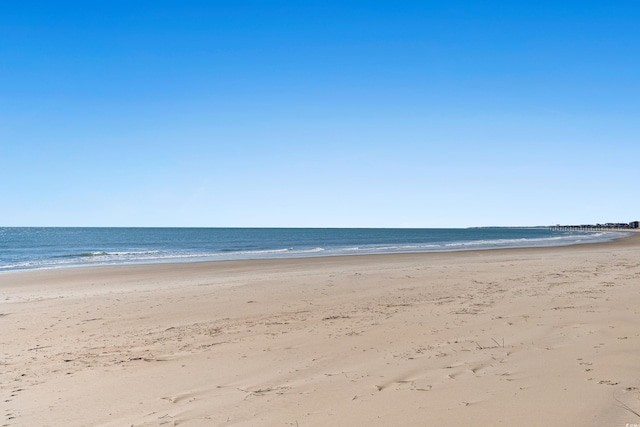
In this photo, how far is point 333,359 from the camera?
7.04 m

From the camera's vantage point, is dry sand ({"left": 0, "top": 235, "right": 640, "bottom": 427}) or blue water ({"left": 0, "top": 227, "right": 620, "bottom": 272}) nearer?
dry sand ({"left": 0, "top": 235, "right": 640, "bottom": 427})

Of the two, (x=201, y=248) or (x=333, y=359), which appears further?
(x=201, y=248)

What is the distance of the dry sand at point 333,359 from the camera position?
194 inches

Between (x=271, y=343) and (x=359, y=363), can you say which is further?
(x=271, y=343)

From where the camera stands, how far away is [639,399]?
477 centimetres

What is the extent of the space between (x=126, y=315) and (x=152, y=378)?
235 inches

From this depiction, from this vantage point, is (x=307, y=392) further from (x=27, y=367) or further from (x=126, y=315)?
(x=126, y=315)

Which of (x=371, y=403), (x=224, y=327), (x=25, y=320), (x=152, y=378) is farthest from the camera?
(x=25, y=320)

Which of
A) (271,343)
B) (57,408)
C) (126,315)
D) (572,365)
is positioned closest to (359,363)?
(271,343)

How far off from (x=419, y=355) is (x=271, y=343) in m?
2.63

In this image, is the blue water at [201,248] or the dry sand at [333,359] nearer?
the dry sand at [333,359]

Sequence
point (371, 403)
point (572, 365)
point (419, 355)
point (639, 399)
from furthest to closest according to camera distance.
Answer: point (419, 355) → point (572, 365) → point (371, 403) → point (639, 399)

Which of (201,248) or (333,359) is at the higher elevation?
(333,359)

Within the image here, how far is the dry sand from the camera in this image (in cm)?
494
